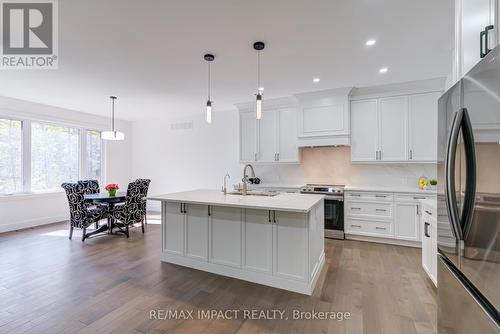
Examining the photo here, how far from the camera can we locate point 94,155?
6.34 meters

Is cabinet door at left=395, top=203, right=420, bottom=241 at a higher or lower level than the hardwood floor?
higher

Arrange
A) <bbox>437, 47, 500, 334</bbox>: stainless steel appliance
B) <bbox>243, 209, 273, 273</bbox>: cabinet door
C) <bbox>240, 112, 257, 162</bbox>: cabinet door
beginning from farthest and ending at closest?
<bbox>240, 112, 257, 162</bbox>: cabinet door, <bbox>243, 209, 273, 273</bbox>: cabinet door, <bbox>437, 47, 500, 334</bbox>: stainless steel appliance

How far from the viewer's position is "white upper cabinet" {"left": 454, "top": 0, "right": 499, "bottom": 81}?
108 cm

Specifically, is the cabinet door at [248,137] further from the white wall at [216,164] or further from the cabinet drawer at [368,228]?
the cabinet drawer at [368,228]

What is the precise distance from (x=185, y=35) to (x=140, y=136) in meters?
5.28

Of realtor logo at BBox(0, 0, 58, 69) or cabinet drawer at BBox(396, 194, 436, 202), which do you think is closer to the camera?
realtor logo at BBox(0, 0, 58, 69)

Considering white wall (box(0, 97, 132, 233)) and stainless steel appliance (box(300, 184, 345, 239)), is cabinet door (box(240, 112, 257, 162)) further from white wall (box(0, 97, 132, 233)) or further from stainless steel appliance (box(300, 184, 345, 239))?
white wall (box(0, 97, 132, 233))

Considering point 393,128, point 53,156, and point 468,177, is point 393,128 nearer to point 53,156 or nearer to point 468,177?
point 468,177

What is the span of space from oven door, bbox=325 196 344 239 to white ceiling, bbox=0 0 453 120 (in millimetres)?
2042

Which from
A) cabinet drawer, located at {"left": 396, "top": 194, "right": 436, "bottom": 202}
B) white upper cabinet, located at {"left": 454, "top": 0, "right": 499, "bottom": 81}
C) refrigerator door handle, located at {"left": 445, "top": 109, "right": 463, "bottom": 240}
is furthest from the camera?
Result: cabinet drawer, located at {"left": 396, "top": 194, "right": 436, "bottom": 202}

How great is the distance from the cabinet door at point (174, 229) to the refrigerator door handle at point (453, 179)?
269 centimetres

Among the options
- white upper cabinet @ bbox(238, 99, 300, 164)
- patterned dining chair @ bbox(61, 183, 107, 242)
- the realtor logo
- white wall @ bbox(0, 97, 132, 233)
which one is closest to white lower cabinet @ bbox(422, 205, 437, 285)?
white upper cabinet @ bbox(238, 99, 300, 164)

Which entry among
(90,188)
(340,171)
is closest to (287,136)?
(340,171)

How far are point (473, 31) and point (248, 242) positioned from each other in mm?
2447
